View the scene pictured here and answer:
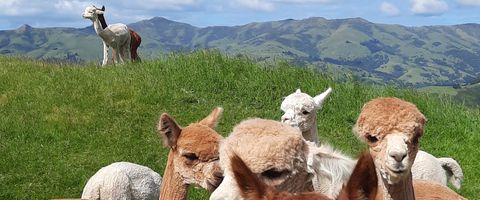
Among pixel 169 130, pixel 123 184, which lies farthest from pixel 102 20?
pixel 169 130

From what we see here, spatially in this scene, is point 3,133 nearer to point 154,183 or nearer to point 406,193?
point 154,183

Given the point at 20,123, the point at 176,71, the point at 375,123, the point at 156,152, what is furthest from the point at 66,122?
the point at 375,123

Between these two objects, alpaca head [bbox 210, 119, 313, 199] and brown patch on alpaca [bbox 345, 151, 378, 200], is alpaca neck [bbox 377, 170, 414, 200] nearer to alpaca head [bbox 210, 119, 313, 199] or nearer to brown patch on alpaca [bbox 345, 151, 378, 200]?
alpaca head [bbox 210, 119, 313, 199]

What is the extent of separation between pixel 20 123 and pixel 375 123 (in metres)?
9.84

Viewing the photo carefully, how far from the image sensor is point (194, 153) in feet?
21.1

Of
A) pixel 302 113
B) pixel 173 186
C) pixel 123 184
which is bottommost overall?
pixel 123 184

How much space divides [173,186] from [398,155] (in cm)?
254

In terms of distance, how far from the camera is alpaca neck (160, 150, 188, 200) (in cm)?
657

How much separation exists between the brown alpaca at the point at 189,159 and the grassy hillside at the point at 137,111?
406 centimetres

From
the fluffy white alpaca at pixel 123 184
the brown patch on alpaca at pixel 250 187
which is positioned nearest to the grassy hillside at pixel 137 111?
the fluffy white alpaca at pixel 123 184

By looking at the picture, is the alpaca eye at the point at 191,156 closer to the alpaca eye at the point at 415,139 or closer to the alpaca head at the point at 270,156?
the alpaca head at the point at 270,156

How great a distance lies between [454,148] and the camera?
14062 millimetres

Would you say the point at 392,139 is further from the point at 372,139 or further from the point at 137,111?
the point at 137,111

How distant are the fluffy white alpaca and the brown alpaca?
2.43 m
